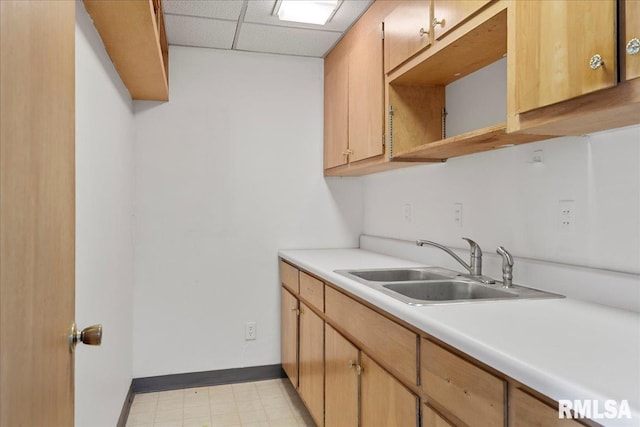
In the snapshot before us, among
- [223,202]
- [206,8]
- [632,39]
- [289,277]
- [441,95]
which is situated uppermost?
[206,8]

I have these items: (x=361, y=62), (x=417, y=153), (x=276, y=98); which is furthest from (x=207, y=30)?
(x=417, y=153)

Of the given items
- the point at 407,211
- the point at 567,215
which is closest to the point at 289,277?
the point at 407,211

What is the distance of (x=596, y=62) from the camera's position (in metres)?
0.99

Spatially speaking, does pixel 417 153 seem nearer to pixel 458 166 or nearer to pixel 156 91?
pixel 458 166

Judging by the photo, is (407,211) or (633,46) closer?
(633,46)

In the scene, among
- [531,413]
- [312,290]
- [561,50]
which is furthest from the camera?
[312,290]

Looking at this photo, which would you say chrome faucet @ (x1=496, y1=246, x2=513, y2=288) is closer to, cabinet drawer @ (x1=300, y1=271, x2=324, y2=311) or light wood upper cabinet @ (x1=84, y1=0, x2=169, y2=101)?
cabinet drawer @ (x1=300, y1=271, x2=324, y2=311)

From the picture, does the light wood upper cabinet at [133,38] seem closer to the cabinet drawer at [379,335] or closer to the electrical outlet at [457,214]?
the cabinet drawer at [379,335]

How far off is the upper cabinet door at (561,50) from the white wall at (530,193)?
14.1 inches

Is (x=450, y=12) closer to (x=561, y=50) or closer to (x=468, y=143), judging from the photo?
(x=468, y=143)

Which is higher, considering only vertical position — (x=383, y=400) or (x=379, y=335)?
(x=379, y=335)

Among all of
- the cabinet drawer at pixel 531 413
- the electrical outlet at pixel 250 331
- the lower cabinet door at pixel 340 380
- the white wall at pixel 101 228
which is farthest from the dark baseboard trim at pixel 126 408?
the cabinet drawer at pixel 531 413

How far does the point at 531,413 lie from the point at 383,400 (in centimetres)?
68

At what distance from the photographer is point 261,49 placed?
299cm
